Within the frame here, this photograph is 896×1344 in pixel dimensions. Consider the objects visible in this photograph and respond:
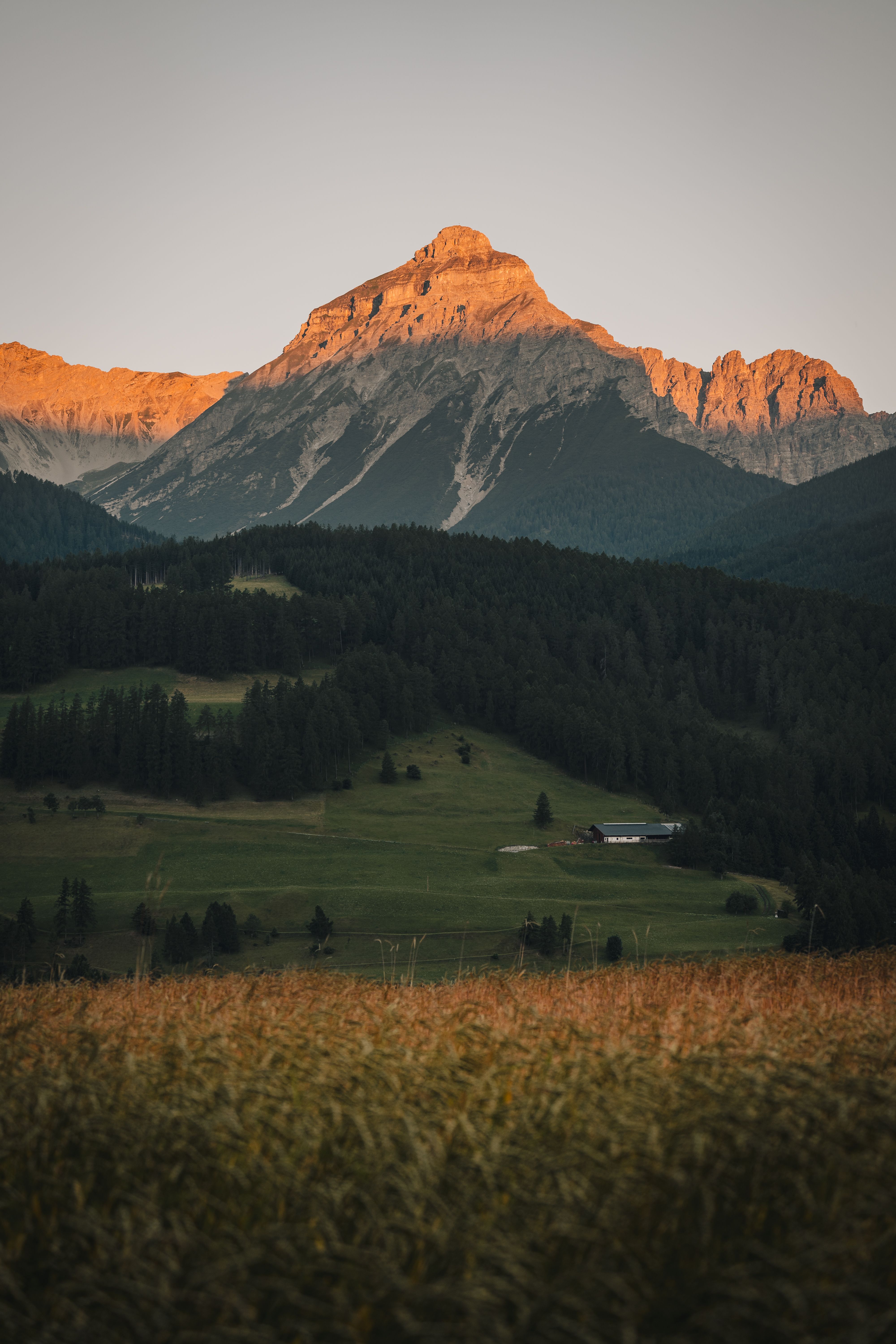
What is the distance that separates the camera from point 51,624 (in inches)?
6097

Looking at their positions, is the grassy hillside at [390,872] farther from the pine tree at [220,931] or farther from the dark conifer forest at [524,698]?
the dark conifer forest at [524,698]

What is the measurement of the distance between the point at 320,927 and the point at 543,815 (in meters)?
51.5

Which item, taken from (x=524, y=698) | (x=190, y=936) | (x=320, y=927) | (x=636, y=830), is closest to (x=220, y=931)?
(x=190, y=936)

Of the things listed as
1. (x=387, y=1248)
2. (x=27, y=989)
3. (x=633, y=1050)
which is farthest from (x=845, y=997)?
(x=27, y=989)

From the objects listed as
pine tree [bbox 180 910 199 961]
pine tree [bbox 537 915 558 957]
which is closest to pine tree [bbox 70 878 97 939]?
pine tree [bbox 180 910 199 961]

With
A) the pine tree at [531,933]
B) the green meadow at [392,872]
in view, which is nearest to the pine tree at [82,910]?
the green meadow at [392,872]

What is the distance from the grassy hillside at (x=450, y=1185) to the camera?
4.79 metres

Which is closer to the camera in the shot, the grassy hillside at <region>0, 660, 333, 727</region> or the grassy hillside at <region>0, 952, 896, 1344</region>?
the grassy hillside at <region>0, 952, 896, 1344</region>

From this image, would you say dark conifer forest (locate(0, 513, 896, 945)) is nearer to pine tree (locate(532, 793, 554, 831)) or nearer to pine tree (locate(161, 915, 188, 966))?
pine tree (locate(532, 793, 554, 831))

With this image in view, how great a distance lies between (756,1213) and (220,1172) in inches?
137

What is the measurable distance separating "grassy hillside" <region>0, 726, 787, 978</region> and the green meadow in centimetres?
25

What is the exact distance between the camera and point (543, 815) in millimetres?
113188

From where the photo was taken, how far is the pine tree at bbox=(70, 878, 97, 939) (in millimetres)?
64438

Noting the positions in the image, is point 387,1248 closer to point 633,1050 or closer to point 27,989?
point 633,1050
